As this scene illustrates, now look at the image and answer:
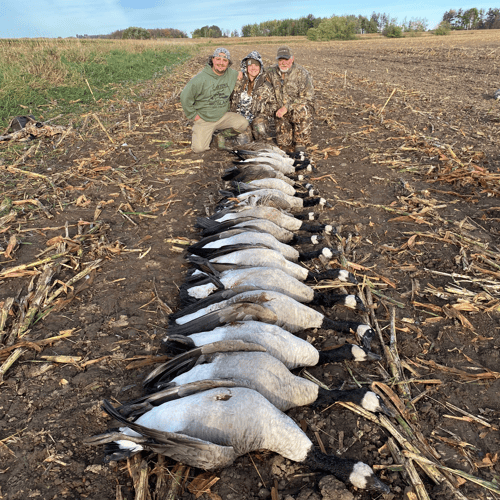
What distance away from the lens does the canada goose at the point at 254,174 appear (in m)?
5.72

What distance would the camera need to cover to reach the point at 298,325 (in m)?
3.15

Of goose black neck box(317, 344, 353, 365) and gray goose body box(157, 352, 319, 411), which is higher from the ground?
gray goose body box(157, 352, 319, 411)

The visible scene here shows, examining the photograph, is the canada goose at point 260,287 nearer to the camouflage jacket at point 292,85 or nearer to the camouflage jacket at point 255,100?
the camouflage jacket at point 292,85

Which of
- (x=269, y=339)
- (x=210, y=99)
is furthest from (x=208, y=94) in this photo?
(x=269, y=339)

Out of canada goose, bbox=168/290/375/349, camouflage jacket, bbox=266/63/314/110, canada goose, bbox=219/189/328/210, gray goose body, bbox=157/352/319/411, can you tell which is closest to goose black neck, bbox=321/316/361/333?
canada goose, bbox=168/290/375/349

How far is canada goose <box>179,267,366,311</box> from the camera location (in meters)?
3.30

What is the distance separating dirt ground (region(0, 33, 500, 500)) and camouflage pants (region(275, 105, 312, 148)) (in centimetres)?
51

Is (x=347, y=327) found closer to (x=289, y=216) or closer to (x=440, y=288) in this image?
(x=440, y=288)

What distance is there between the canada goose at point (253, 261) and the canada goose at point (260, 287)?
0.14 m

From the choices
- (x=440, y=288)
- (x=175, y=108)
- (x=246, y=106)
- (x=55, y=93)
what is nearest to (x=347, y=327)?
(x=440, y=288)

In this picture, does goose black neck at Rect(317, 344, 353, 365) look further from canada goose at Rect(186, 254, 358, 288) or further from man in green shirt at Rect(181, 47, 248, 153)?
man in green shirt at Rect(181, 47, 248, 153)

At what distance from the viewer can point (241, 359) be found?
2.49 m

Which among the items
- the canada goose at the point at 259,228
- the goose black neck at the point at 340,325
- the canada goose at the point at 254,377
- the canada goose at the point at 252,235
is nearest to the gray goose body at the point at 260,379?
the canada goose at the point at 254,377

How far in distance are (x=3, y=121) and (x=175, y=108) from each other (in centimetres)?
457
